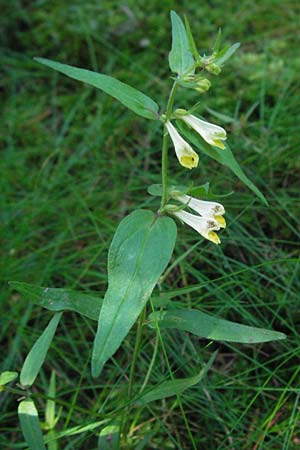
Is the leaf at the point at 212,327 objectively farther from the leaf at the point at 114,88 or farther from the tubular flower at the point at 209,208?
the leaf at the point at 114,88

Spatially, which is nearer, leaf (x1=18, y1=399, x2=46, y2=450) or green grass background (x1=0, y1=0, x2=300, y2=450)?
leaf (x1=18, y1=399, x2=46, y2=450)

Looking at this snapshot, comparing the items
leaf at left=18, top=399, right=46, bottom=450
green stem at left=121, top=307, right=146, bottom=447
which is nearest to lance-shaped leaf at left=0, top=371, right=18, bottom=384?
leaf at left=18, top=399, right=46, bottom=450

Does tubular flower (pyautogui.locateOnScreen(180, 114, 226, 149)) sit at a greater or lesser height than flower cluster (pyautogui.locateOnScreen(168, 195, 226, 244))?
greater

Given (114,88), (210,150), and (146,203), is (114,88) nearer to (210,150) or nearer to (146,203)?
(210,150)

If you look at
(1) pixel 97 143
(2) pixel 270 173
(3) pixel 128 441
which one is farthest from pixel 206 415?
(1) pixel 97 143

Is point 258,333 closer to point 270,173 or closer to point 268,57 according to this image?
point 270,173

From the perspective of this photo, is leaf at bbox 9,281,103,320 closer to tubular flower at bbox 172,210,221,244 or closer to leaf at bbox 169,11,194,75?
tubular flower at bbox 172,210,221,244
